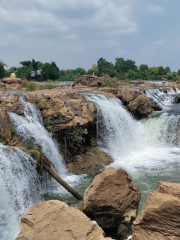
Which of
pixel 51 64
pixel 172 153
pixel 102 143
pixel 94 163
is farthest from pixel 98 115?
pixel 51 64

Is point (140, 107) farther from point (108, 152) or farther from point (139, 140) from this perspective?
point (108, 152)

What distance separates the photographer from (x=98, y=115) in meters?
9.88

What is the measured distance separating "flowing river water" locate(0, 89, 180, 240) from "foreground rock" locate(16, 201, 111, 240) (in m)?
2.03

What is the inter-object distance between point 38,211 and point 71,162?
17.1 ft

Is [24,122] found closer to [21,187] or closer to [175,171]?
[21,187]

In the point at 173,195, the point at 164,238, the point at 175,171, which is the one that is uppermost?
the point at 173,195

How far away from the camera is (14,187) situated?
17.2 ft

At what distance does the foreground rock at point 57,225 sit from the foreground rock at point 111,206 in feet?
4.00

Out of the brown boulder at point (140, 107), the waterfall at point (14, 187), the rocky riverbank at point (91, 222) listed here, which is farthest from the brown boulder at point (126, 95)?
the rocky riverbank at point (91, 222)

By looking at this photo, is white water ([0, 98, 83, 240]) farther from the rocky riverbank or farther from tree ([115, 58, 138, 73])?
tree ([115, 58, 138, 73])

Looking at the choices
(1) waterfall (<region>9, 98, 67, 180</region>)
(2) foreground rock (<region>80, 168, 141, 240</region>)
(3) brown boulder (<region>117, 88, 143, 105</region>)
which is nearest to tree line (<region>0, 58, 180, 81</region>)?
(3) brown boulder (<region>117, 88, 143, 105</region>)

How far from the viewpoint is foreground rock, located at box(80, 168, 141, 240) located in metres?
3.95

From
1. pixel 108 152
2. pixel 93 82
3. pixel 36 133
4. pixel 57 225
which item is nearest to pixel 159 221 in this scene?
pixel 57 225

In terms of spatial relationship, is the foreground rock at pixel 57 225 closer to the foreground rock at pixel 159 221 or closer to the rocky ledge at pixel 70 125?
the foreground rock at pixel 159 221
